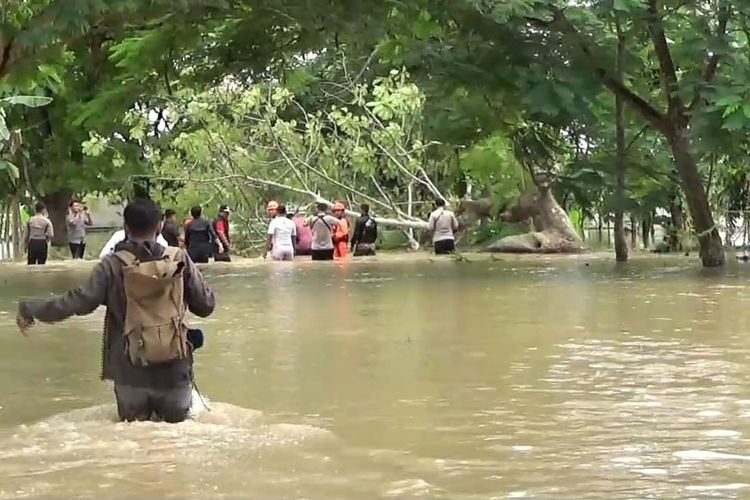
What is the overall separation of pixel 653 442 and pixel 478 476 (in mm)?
1159

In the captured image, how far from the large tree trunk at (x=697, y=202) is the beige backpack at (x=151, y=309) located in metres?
16.3

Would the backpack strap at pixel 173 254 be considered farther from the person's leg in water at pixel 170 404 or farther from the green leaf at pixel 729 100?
the green leaf at pixel 729 100

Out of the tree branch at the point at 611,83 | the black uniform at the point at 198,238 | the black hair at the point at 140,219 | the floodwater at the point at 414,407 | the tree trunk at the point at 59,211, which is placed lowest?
the floodwater at the point at 414,407

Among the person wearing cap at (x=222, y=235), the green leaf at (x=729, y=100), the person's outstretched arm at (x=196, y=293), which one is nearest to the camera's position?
the person's outstretched arm at (x=196, y=293)

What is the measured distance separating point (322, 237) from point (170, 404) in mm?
22457

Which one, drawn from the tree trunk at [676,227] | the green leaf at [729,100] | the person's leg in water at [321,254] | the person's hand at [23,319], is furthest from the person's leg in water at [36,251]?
the person's hand at [23,319]

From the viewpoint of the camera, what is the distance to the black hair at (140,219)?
691 cm

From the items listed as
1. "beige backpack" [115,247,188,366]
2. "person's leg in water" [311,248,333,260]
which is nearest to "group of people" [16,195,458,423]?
"beige backpack" [115,247,188,366]

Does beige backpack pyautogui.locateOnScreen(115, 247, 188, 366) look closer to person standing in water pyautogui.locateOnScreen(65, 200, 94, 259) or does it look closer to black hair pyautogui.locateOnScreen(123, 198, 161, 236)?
black hair pyautogui.locateOnScreen(123, 198, 161, 236)

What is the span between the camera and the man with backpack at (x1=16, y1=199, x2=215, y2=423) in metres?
6.75

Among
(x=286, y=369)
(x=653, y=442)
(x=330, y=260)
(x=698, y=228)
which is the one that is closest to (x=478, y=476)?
(x=653, y=442)

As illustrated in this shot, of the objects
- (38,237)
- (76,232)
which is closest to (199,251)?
(38,237)

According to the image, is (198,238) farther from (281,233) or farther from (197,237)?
(281,233)

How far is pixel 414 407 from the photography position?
25.6ft
